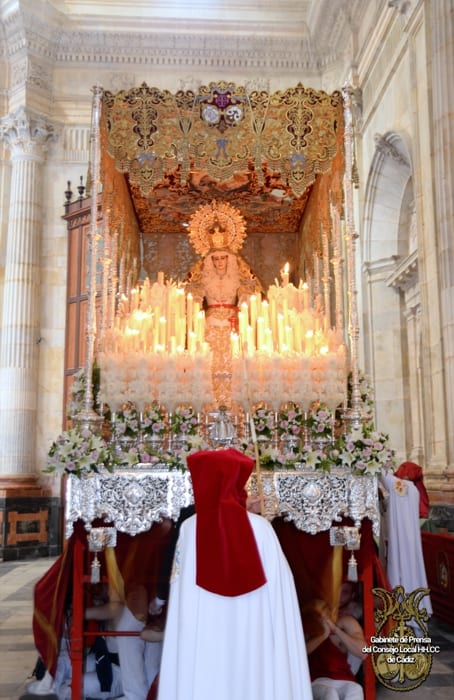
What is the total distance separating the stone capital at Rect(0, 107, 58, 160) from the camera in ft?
43.3

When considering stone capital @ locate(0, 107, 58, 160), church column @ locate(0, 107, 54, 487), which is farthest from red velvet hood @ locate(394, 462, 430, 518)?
→ stone capital @ locate(0, 107, 58, 160)

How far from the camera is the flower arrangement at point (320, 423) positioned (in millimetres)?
5445

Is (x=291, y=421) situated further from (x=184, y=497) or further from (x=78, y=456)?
(x=78, y=456)

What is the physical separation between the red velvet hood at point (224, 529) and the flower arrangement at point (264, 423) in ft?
6.91

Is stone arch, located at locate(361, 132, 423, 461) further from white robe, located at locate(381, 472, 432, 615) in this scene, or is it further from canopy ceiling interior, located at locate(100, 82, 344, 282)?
canopy ceiling interior, located at locate(100, 82, 344, 282)

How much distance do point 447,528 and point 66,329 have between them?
7.82m

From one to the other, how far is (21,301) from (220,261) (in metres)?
6.35

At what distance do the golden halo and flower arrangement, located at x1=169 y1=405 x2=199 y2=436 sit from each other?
108 inches

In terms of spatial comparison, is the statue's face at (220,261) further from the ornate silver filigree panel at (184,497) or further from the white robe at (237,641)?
the white robe at (237,641)

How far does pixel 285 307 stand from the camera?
620 centimetres

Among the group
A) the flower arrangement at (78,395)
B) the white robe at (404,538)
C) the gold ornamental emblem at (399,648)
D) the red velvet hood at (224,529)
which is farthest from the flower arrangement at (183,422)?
the white robe at (404,538)

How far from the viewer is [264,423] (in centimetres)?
555

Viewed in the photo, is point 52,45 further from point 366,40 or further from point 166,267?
point 166,267

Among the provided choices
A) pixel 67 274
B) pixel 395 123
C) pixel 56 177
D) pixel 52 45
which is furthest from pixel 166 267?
pixel 52 45
